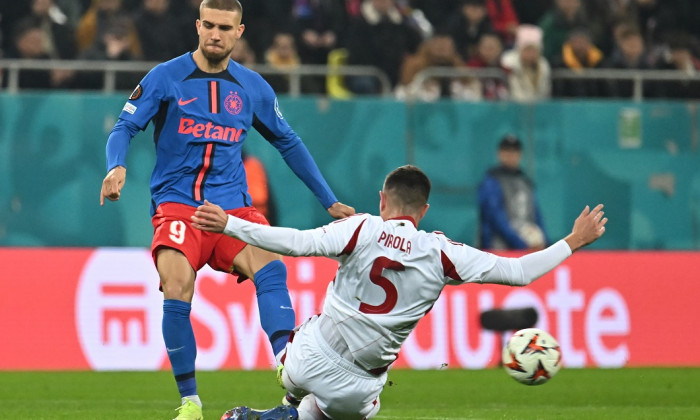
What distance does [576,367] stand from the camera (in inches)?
510

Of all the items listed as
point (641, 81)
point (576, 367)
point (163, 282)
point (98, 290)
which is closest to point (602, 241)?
point (641, 81)

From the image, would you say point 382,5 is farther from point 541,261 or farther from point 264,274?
point 541,261

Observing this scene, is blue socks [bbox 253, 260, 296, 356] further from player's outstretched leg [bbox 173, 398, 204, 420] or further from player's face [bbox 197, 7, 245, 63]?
player's face [bbox 197, 7, 245, 63]

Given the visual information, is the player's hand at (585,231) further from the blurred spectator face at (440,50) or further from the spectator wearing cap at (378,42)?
the blurred spectator face at (440,50)

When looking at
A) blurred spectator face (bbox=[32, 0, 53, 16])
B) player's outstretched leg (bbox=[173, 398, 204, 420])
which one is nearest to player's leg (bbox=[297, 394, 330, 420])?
player's outstretched leg (bbox=[173, 398, 204, 420])

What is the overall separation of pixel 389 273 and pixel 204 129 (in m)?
1.82

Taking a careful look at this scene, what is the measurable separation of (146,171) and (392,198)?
8.80 metres

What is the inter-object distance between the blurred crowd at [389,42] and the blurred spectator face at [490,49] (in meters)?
0.01

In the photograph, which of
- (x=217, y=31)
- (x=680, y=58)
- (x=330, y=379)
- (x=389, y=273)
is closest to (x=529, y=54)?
(x=680, y=58)

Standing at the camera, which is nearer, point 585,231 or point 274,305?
point 585,231

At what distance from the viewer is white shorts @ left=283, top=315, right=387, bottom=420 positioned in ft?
21.2

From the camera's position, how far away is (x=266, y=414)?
21.4 ft

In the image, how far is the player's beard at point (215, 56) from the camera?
7625 millimetres

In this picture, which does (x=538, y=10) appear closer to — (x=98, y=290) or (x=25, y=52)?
(x=25, y=52)
